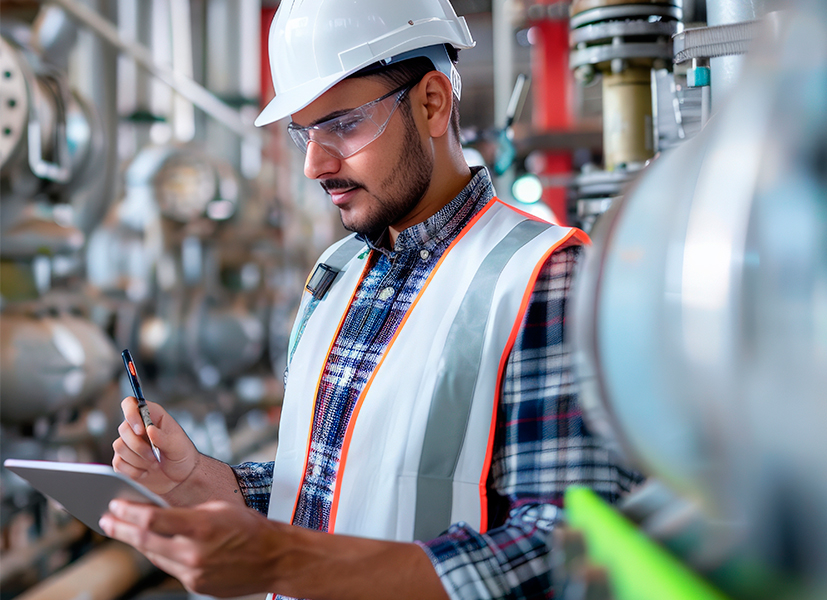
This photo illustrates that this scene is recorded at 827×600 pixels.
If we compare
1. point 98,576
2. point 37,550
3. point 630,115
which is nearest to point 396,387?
point 630,115

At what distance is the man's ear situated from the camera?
3.48 ft

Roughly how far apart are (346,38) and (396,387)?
49 centimetres

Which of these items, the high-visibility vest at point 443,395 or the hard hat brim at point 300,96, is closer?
the high-visibility vest at point 443,395

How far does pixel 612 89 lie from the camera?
153 cm

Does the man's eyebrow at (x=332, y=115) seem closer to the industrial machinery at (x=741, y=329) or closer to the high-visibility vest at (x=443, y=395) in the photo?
the high-visibility vest at (x=443, y=395)

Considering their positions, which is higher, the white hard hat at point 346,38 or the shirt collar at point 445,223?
the white hard hat at point 346,38

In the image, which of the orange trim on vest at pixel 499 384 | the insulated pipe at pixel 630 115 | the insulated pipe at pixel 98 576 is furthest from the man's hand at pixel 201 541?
the insulated pipe at pixel 98 576

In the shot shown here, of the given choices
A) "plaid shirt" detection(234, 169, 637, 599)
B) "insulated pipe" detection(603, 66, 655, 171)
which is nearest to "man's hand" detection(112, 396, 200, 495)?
"plaid shirt" detection(234, 169, 637, 599)

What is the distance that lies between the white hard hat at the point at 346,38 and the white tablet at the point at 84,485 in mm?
560

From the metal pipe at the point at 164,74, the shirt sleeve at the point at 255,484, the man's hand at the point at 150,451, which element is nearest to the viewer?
the man's hand at the point at 150,451

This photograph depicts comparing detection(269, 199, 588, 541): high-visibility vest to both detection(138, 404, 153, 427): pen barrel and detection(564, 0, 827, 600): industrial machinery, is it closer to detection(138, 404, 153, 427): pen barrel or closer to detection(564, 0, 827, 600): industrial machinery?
detection(138, 404, 153, 427): pen barrel

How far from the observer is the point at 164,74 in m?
2.99

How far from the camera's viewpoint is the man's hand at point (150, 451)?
1.02m

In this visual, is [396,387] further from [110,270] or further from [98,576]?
[110,270]
